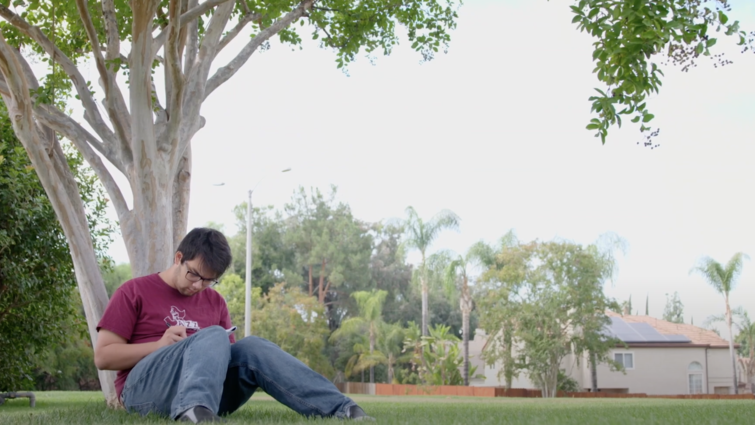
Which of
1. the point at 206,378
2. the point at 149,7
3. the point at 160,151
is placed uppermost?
the point at 149,7

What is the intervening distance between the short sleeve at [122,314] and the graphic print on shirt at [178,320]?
0.21 metres

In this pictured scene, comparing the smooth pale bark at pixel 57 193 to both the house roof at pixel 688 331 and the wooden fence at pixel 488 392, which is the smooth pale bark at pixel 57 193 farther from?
the house roof at pixel 688 331

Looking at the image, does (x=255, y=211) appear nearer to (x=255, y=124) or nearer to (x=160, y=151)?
(x=255, y=124)

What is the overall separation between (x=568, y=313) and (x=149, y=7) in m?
31.3

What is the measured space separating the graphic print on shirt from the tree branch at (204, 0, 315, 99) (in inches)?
224

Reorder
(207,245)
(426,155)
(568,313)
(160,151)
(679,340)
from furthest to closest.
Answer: (426,155) → (679,340) → (568,313) → (160,151) → (207,245)

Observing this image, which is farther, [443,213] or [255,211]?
[255,211]

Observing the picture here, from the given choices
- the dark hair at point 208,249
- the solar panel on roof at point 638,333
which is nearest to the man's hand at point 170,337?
the dark hair at point 208,249

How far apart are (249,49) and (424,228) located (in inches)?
1431

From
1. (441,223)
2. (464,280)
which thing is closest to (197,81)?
(464,280)

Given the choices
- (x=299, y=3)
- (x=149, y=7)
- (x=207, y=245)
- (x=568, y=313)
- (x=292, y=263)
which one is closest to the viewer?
(x=207, y=245)

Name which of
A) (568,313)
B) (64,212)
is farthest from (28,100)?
(568,313)

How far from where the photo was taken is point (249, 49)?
1072 centimetres

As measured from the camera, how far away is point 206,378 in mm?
3990
